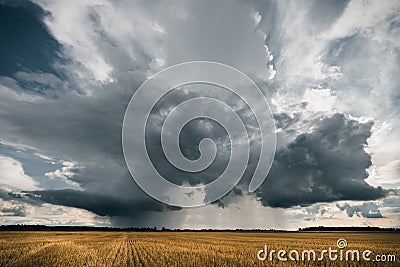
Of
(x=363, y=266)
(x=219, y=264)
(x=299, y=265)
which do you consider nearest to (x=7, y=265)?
(x=219, y=264)

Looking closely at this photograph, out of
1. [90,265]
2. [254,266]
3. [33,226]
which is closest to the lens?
[254,266]

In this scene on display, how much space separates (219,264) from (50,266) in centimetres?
820

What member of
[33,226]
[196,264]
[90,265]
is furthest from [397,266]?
[33,226]

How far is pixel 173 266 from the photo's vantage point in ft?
47.0

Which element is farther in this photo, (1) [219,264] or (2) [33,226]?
(2) [33,226]

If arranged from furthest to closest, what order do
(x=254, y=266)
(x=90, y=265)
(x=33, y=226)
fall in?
(x=33, y=226) < (x=90, y=265) < (x=254, y=266)

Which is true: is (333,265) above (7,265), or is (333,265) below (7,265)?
above

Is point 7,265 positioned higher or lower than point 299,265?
lower

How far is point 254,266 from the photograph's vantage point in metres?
14.2

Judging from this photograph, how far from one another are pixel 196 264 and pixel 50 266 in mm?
7062

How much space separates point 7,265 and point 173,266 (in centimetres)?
831

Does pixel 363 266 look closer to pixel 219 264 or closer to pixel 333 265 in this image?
pixel 333 265

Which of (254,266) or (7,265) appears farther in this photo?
(7,265)

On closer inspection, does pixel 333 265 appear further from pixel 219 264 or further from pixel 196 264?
pixel 196 264
